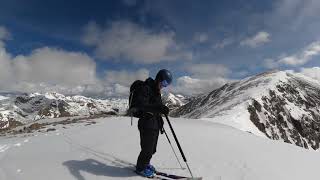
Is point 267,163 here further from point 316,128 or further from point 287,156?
point 316,128

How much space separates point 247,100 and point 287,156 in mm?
49003

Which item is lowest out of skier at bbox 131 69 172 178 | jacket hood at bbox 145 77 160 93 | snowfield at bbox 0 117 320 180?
snowfield at bbox 0 117 320 180

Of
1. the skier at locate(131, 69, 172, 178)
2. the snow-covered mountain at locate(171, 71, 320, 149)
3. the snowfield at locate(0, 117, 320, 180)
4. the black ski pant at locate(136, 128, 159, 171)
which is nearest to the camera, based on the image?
the skier at locate(131, 69, 172, 178)

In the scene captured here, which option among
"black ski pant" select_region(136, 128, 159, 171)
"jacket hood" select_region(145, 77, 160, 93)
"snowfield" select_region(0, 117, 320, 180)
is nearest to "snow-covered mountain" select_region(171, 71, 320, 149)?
"snowfield" select_region(0, 117, 320, 180)

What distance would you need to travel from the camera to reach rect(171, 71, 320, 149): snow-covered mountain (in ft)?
179

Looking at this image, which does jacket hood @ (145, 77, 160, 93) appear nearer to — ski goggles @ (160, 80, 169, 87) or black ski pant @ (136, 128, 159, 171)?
ski goggles @ (160, 80, 169, 87)

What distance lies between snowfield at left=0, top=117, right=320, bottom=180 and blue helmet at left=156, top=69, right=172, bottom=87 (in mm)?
3070

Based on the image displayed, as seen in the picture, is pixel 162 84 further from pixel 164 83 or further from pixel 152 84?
pixel 152 84

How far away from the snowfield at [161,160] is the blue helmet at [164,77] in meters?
3.07

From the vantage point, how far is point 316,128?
2530 inches

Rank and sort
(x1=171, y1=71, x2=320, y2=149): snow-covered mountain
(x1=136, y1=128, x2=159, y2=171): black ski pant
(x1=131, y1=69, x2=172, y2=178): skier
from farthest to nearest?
(x1=171, y1=71, x2=320, y2=149): snow-covered mountain < (x1=136, y1=128, x2=159, y2=171): black ski pant < (x1=131, y1=69, x2=172, y2=178): skier

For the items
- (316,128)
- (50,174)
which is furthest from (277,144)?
(316,128)

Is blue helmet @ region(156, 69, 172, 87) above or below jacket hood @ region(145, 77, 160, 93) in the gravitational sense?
above

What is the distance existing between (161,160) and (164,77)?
3687mm
